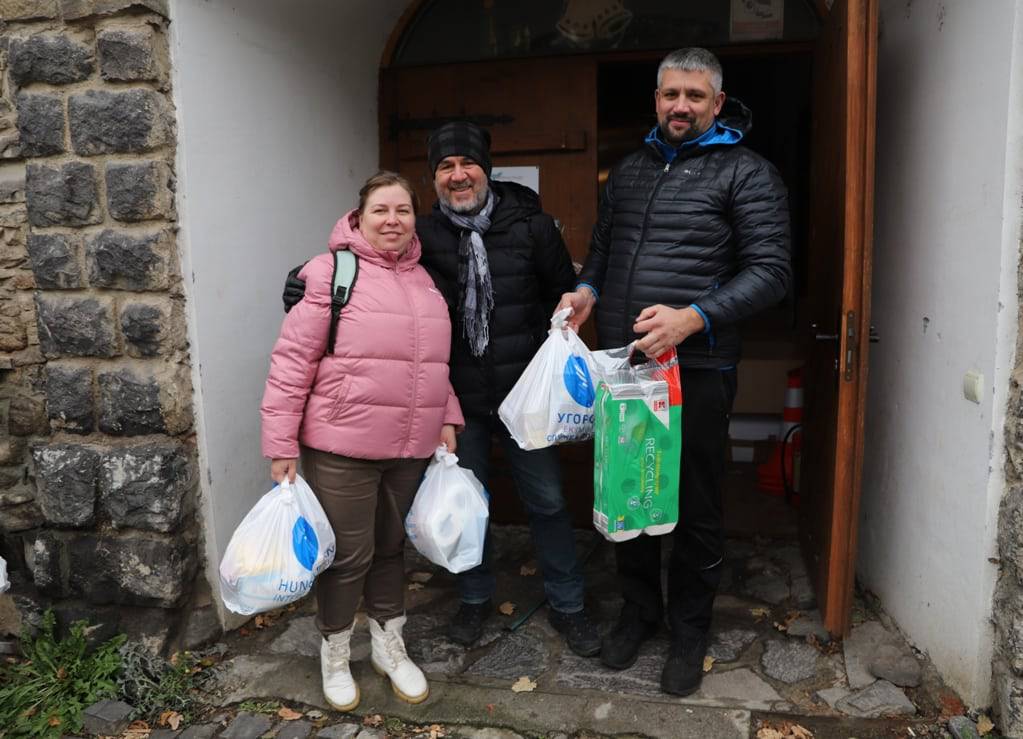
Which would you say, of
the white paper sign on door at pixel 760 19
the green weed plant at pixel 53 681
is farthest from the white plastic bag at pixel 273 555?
the white paper sign on door at pixel 760 19

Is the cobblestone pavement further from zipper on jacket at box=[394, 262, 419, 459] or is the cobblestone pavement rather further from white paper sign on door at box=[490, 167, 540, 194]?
white paper sign on door at box=[490, 167, 540, 194]

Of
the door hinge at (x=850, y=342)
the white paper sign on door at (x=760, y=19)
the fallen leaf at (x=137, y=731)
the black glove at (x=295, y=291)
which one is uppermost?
the white paper sign on door at (x=760, y=19)

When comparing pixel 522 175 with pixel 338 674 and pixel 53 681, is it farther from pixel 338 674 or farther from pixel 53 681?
pixel 53 681

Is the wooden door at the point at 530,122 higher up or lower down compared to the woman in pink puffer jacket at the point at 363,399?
higher up

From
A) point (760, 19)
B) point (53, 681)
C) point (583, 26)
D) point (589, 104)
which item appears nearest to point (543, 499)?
point (53, 681)

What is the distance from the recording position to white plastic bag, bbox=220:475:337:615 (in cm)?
246

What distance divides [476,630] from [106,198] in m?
2.12

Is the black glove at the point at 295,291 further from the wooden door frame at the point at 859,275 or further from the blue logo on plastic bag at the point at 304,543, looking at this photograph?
the wooden door frame at the point at 859,275

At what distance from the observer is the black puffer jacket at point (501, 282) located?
2.93 m

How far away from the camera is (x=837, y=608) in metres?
2.87

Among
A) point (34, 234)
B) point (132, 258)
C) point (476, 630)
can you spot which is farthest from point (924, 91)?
point (34, 234)

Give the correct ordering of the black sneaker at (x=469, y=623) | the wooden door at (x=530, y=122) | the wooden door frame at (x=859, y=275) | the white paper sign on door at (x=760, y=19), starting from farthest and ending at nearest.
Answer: the wooden door at (x=530, y=122)
the white paper sign on door at (x=760, y=19)
the black sneaker at (x=469, y=623)
the wooden door frame at (x=859, y=275)

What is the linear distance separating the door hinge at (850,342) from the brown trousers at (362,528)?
1.47 metres

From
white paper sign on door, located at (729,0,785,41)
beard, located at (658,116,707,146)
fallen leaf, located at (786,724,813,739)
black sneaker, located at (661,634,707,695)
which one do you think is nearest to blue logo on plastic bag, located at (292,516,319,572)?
black sneaker, located at (661,634,707,695)
